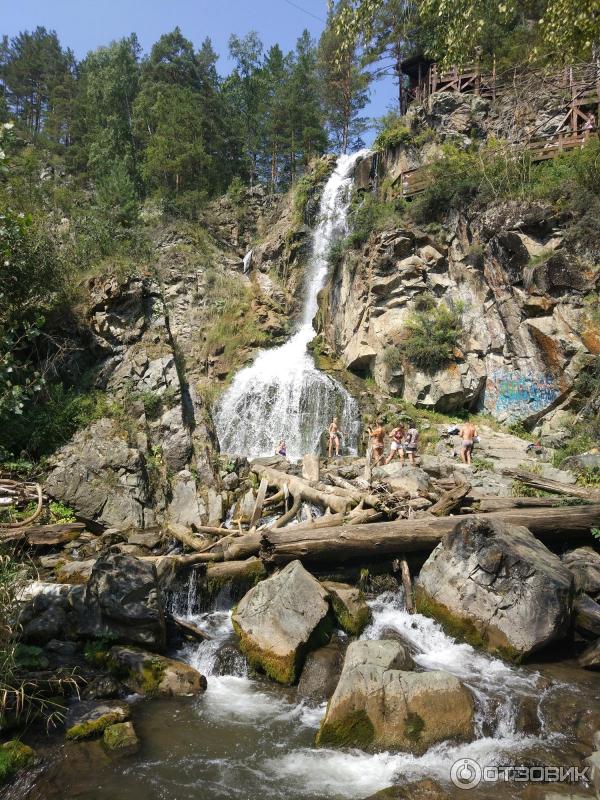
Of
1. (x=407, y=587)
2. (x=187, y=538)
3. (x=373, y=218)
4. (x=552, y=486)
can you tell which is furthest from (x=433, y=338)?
(x=187, y=538)

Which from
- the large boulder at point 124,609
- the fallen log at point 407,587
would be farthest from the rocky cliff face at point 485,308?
the large boulder at point 124,609

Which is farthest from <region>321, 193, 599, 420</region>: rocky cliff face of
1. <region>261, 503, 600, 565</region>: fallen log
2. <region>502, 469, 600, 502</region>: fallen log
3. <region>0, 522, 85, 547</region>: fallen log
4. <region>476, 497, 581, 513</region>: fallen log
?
<region>0, 522, 85, 547</region>: fallen log

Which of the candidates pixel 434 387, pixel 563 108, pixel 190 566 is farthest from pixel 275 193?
pixel 190 566

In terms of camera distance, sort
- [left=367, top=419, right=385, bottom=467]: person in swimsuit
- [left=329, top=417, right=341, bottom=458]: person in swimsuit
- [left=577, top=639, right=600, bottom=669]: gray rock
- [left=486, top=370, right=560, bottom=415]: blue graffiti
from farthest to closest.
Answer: [left=329, top=417, right=341, bottom=458]: person in swimsuit < [left=486, top=370, right=560, bottom=415]: blue graffiti < [left=367, top=419, right=385, bottom=467]: person in swimsuit < [left=577, top=639, right=600, bottom=669]: gray rock

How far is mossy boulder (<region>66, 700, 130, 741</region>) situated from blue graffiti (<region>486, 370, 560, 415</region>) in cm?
1510

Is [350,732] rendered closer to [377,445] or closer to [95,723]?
[95,723]

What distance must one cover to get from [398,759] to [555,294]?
50.7 ft

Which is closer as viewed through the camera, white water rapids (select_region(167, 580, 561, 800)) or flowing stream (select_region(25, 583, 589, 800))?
flowing stream (select_region(25, 583, 589, 800))

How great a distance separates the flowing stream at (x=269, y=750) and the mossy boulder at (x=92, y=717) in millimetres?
222

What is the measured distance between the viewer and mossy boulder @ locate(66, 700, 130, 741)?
521 cm

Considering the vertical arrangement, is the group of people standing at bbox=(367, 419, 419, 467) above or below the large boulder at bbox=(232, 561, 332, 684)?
above

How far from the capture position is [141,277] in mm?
17531

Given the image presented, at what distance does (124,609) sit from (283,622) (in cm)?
240

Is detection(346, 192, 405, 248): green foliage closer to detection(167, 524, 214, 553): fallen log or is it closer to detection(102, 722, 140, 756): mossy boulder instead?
detection(167, 524, 214, 553): fallen log
